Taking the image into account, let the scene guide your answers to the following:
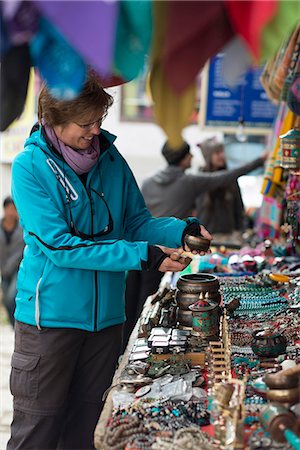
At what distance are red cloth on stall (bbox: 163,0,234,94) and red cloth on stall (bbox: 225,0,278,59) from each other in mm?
41

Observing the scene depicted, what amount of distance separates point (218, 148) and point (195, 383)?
4.78m

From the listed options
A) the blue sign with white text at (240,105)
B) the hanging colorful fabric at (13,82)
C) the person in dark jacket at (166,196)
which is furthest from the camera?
the blue sign with white text at (240,105)

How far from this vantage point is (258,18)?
5.32 ft

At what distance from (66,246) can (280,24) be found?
149 centimetres

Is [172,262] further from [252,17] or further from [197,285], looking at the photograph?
[252,17]

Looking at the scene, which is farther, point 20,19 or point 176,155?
point 176,155

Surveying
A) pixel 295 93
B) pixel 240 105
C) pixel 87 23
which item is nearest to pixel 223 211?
pixel 240 105

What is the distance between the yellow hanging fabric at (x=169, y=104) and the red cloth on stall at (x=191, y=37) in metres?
0.04

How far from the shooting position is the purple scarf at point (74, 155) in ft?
9.90

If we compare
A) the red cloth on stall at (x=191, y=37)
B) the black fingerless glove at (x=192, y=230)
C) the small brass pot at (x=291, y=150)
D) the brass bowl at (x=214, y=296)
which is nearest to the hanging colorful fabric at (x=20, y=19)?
the red cloth on stall at (x=191, y=37)

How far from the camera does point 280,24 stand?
65.2 inches

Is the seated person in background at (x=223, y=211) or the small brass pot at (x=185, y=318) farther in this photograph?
the seated person in background at (x=223, y=211)

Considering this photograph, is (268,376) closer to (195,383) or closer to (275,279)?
(195,383)

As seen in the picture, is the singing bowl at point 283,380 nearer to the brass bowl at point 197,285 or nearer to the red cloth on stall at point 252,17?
the red cloth on stall at point 252,17
